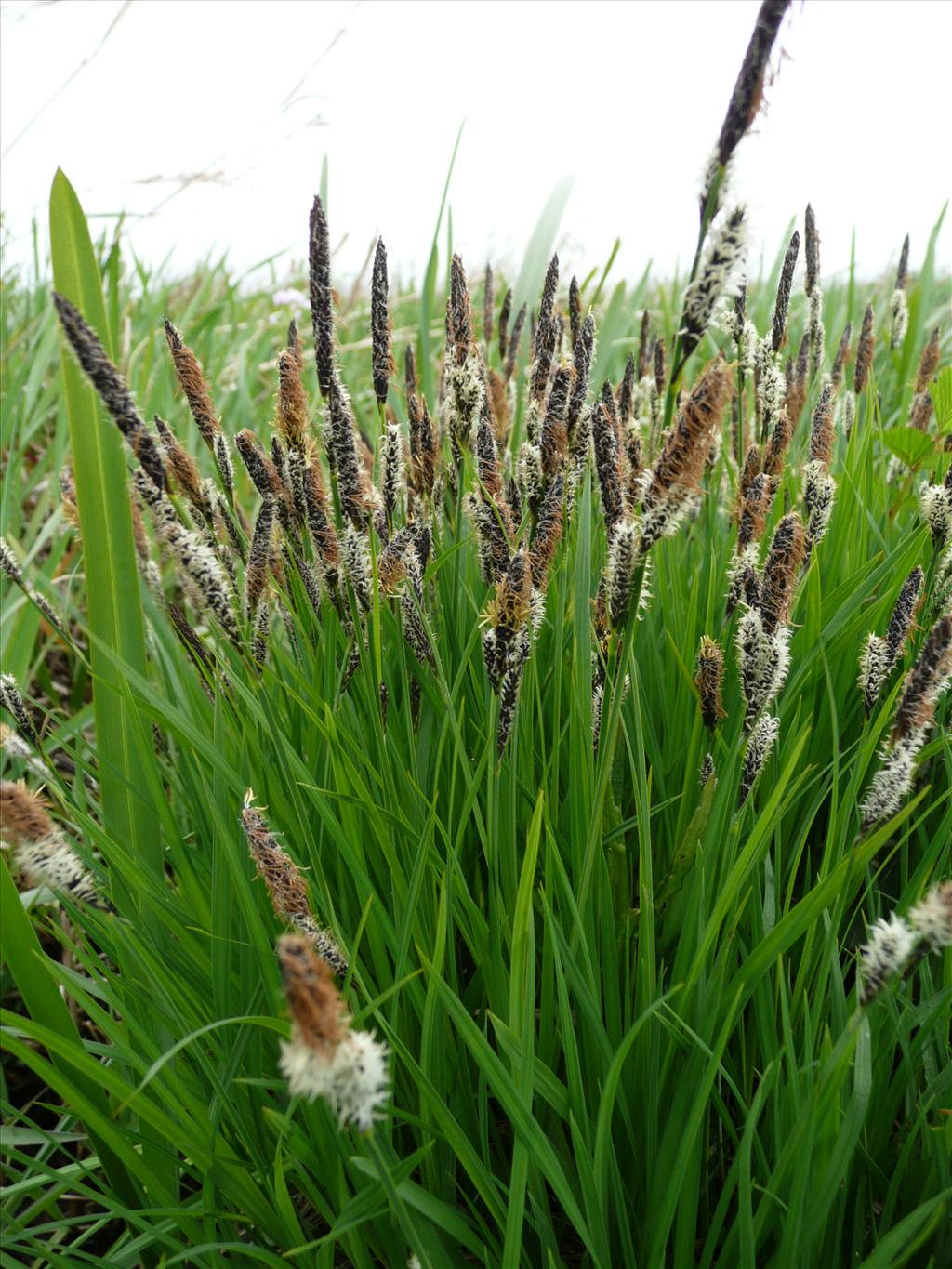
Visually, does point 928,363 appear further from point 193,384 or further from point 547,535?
point 193,384

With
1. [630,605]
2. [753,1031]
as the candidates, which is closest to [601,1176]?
[753,1031]

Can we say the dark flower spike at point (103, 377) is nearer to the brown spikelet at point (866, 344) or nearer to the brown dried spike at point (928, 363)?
the brown spikelet at point (866, 344)

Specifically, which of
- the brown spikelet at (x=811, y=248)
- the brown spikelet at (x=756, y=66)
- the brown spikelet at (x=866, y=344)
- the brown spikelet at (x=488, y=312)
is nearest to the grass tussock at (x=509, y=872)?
the brown spikelet at (x=756, y=66)

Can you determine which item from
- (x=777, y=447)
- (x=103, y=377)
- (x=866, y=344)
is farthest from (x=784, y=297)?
(x=103, y=377)

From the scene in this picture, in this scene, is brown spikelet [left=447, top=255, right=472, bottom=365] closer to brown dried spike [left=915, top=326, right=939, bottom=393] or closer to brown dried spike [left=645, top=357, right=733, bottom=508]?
brown dried spike [left=645, top=357, right=733, bottom=508]

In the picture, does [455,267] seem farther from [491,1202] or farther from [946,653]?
[491,1202]

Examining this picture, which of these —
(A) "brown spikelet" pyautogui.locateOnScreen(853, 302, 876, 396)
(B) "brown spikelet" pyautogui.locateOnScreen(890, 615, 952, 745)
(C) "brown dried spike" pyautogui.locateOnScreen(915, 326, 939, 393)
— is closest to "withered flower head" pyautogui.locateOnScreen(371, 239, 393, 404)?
(B) "brown spikelet" pyautogui.locateOnScreen(890, 615, 952, 745)
